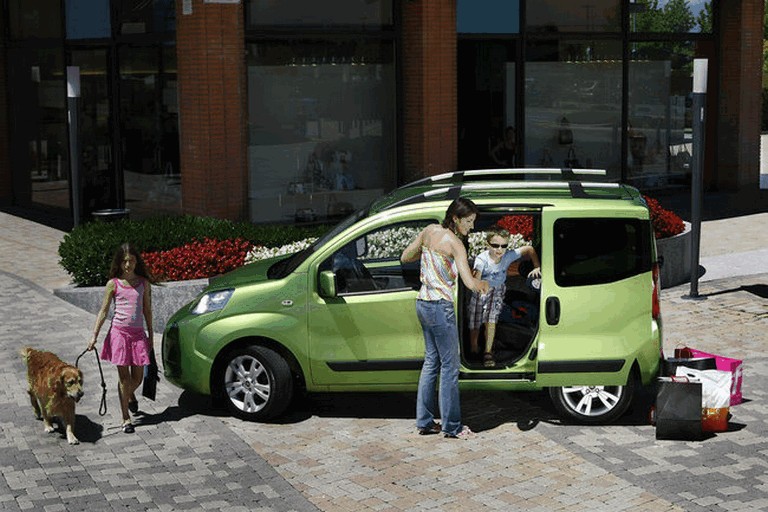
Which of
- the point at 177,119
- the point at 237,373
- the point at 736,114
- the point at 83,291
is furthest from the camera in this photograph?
the point at 736,114

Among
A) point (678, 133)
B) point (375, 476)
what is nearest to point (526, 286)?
point (375, 476)

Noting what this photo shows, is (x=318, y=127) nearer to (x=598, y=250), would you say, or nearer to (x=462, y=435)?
(x=598, y=250)

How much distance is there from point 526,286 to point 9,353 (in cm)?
569

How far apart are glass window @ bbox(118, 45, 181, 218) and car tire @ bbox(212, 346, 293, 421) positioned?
31.9ft

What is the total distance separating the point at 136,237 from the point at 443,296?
6.75 meters

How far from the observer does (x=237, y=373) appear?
1112 centimetres

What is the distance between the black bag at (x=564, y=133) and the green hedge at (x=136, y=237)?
873cm

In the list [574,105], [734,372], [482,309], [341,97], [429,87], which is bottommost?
[734,372]

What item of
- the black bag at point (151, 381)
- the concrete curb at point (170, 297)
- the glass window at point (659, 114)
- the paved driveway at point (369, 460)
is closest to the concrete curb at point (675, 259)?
the paved driveway at point (369, 460)

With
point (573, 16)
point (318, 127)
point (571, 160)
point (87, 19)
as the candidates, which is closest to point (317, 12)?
point (318, 127)

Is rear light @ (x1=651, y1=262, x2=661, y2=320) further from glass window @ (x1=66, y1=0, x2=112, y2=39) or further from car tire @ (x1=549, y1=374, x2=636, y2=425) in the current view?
glass window @ (x1=66, y1=0, x2=112, y2=39)

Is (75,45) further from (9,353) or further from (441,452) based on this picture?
(441,452)

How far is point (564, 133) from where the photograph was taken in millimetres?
24219

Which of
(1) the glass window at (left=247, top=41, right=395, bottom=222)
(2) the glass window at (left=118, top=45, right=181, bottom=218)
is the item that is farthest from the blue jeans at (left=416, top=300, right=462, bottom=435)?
(2) the glass window at (left=118, top=45, right=181, bottom=218)
